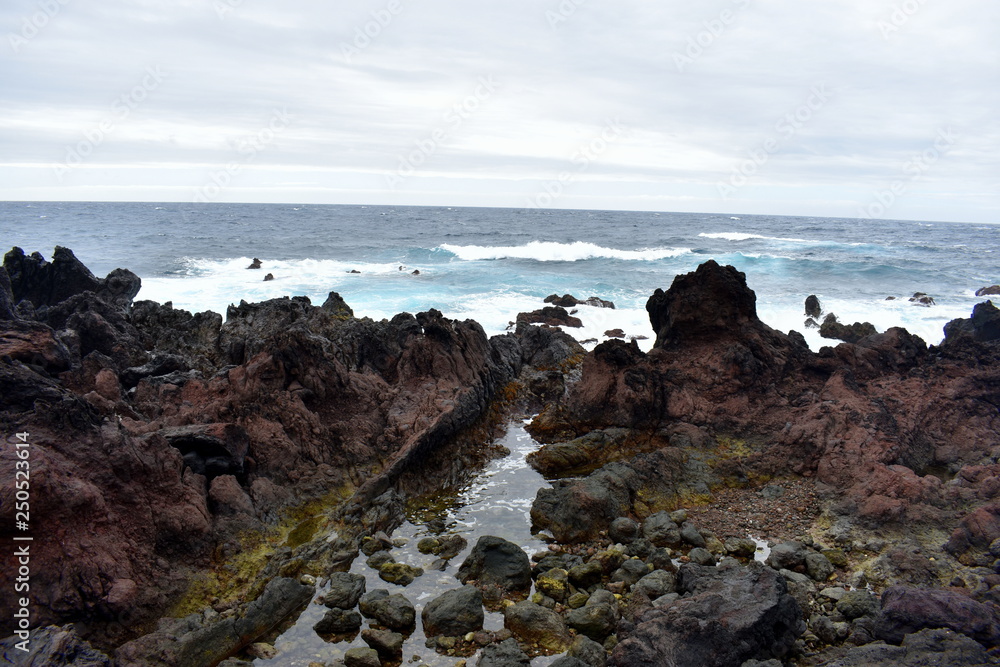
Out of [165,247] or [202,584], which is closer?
[202,584]

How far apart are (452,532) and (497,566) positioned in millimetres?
1344

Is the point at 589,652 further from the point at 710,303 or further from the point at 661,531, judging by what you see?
the point at 710,303

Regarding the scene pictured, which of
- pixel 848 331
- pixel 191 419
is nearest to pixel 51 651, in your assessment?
pixel 191 419

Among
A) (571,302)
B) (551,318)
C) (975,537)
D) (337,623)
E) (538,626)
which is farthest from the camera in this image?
(571,302)

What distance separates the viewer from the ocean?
93.7 ft

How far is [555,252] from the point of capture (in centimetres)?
5275

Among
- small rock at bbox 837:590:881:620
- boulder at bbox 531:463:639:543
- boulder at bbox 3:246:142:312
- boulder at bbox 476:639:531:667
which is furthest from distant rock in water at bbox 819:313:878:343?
boulder at bbox 3:246:142:312

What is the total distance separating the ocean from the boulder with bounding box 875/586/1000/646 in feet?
52.5

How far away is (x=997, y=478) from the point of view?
29.0 ft

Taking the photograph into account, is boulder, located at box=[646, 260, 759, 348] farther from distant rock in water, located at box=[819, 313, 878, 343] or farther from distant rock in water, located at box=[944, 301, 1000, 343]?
distant rock in water, located at box=[819, 313, 878, 343]

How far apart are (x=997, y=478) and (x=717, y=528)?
163 inches

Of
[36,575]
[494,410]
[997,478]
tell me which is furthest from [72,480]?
[997,478]

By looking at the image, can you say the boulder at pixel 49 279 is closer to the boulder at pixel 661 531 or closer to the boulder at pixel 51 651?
the boulder at pixel 51 651

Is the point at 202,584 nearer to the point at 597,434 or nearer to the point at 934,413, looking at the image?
the point at 597,434
